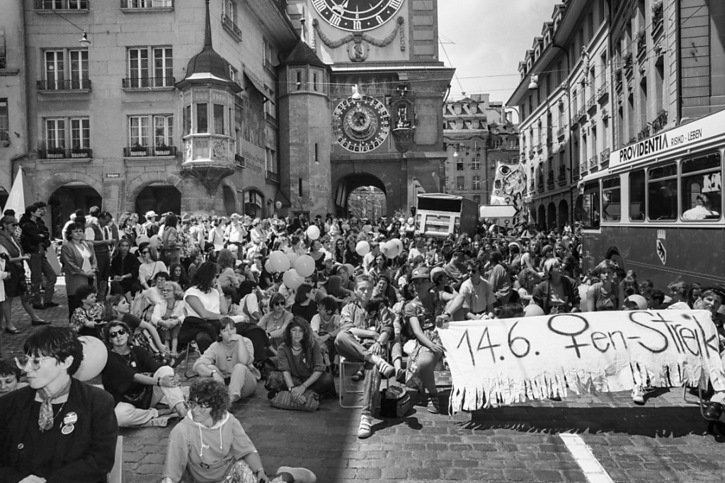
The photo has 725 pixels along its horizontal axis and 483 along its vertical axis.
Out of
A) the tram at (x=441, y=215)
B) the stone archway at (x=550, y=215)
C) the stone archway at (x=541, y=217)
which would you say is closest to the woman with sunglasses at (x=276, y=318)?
the tram at (x=441, y=215)

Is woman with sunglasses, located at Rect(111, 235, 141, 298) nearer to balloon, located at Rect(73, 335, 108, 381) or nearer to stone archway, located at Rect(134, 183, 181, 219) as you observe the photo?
balloon, located at Rect(73, 335, 108, 381)

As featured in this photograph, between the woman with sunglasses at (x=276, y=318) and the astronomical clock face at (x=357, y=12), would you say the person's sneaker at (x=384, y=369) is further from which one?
the astronomical clock face at (x=357, y=12)

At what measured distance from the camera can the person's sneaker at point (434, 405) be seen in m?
7.07

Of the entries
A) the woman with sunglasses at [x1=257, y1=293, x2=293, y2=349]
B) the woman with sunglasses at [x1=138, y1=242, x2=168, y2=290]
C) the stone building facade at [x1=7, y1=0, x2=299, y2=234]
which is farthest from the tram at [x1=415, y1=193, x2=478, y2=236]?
the woman with sunglasses at [x1=257, y1=293, x2=293, y2=349]

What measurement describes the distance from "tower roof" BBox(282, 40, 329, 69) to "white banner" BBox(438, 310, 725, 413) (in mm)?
36189

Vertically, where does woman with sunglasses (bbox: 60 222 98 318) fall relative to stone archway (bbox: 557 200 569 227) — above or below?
below

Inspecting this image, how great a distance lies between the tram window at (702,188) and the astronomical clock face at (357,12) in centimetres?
3729

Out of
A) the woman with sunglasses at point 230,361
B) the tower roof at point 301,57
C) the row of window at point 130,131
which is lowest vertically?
the woman with sunglasses at point 230,361

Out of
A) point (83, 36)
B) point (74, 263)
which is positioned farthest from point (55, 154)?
point (74, 263)

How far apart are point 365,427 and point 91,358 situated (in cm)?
270

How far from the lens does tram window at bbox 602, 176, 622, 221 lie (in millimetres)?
13711

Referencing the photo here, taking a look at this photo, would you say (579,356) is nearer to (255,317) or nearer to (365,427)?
(365,427)

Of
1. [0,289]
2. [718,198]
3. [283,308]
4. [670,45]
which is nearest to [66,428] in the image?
[283,308]

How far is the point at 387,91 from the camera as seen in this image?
44.4 meters
